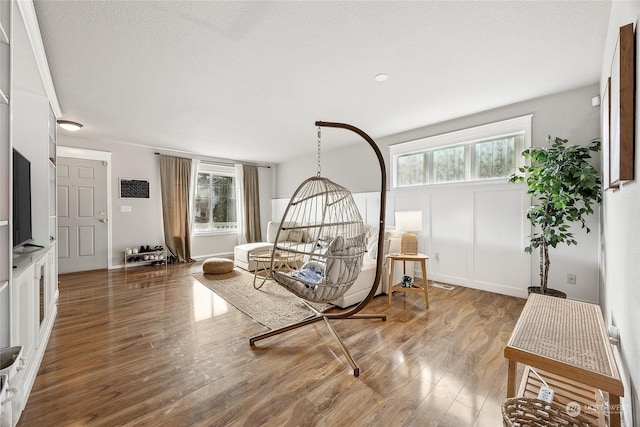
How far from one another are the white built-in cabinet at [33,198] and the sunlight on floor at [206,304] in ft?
3.70

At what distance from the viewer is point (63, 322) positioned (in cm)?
249

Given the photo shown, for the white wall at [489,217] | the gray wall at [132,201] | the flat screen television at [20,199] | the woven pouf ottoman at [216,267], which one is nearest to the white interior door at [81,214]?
the gray wall at [132,201]

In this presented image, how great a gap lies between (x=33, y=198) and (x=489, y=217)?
4.76 metres

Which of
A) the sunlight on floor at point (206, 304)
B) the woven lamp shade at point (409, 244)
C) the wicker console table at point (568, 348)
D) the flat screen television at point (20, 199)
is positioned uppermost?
the flat screen television at point (20, 199)

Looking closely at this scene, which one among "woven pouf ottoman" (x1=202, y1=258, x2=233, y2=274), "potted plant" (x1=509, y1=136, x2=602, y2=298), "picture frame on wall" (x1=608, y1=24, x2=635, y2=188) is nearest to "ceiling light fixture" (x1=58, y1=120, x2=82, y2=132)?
"woven pouf ottoman" (x1=202, y1=258, x2=233, y2=274)

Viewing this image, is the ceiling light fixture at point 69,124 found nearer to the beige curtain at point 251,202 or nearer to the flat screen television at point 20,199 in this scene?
the flat screen television at point 20,199

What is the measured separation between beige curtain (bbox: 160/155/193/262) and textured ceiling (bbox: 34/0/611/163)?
5.74 feet

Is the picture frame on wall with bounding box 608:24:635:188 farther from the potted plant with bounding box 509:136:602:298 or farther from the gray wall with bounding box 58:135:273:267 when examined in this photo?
the gray wall with bounding box 58:135:273:267

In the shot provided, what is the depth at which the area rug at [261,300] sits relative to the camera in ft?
8.61

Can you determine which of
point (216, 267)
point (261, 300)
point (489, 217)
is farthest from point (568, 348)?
point (216, 267)

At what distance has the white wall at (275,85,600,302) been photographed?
2.76 meters

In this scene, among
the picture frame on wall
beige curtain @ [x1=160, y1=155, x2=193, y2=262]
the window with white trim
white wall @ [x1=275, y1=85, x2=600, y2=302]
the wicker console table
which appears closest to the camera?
the wicker console table

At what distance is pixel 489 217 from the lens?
3.37 m

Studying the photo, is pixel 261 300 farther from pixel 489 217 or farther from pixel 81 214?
pixel 81 214
